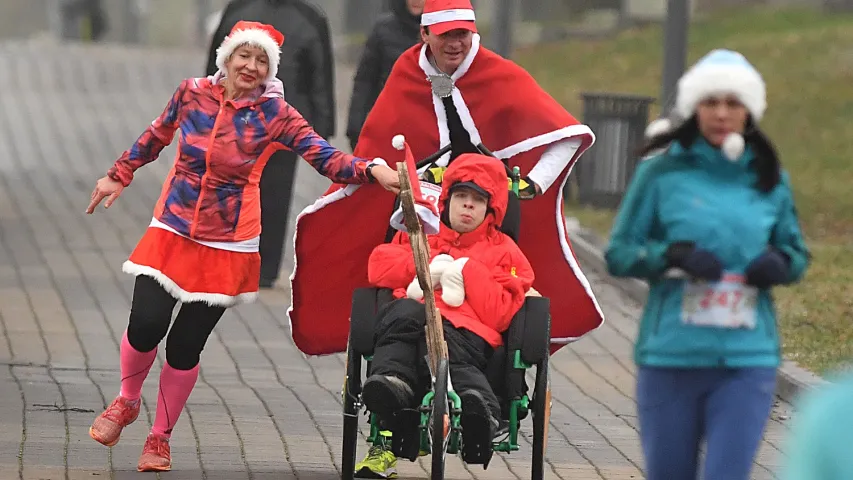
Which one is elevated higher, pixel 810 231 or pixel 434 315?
pixel 434 315

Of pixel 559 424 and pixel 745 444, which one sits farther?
pixel 559 424

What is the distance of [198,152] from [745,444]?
2.58m

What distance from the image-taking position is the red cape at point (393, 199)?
22.0 feet

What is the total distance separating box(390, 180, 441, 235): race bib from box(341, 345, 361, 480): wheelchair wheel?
1.54ft

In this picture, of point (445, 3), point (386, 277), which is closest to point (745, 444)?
point (386, 277)

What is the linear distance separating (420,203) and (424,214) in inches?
1.6

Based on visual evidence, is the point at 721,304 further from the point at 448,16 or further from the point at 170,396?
the point at 170,396

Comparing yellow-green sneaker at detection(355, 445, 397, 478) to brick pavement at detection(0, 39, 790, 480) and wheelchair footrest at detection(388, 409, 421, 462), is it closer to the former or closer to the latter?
brick pavement at detection(0, 39, 790, 480)

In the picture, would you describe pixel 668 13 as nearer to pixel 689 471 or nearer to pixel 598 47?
pixel 689 471

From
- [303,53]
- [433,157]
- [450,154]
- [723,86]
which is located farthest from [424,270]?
[303,53]

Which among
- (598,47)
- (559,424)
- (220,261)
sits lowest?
(598,47)

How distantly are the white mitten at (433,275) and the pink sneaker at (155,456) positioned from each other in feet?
3.74

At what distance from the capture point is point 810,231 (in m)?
14.5

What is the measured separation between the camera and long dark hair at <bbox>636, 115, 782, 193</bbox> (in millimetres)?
4590
